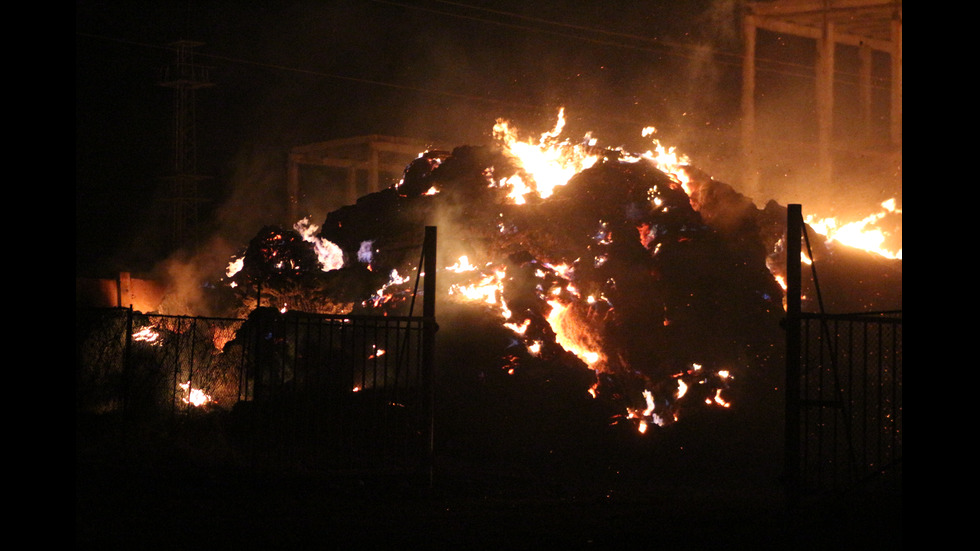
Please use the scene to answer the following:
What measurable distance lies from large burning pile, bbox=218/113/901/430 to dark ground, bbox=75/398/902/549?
4.50 feet

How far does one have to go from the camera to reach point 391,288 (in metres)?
19.9

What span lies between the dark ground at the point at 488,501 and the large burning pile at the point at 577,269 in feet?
4.50

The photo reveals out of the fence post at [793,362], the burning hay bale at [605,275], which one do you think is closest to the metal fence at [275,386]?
the burning hay bale at [605,275]

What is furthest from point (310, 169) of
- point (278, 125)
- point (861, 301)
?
point (861, 301)

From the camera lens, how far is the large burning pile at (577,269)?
60.0 ft

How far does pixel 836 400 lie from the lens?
38.5ft

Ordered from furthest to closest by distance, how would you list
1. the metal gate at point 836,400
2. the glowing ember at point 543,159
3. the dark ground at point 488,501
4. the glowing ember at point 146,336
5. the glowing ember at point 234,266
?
the glowing ember at point 234,266 → the glowing ember at point 543,159 → the glowing ember at point 146,336 → the metal gate at point 836,400 → the dark ground at point 488,501

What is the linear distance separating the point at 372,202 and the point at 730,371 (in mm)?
8416

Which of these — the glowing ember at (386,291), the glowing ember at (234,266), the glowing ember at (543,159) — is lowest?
the glowing ember at (386,291)

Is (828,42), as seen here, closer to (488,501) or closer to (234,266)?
(234,266)

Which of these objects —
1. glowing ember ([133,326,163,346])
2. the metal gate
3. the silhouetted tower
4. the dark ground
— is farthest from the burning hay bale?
the silhouetted tower

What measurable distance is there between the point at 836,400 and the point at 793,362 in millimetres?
784

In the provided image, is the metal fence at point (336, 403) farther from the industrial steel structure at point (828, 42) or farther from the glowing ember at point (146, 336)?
the industrial steel structure at point (828, 42)

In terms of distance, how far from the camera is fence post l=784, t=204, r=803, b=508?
37.5ft
